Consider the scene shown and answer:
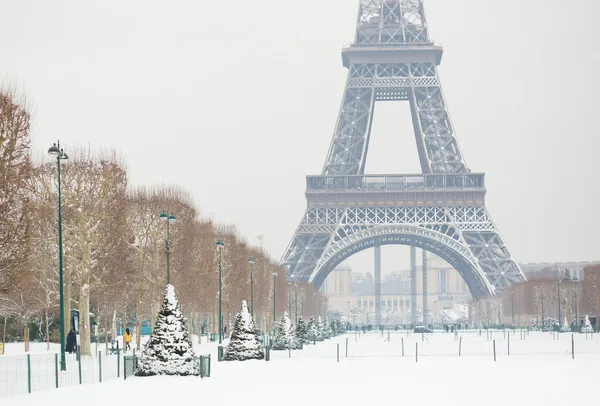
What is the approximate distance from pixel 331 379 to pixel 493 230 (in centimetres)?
9085

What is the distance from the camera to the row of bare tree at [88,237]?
139ft

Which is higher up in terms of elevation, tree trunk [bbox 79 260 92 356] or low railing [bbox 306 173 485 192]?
low railing [bbox 306 173 485 192]

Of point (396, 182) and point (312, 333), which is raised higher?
point (396, 182)

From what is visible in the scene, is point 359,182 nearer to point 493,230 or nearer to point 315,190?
point 315,190

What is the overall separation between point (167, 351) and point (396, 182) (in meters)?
99.3

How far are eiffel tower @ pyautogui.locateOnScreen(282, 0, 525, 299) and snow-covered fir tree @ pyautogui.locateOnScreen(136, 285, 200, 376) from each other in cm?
9022

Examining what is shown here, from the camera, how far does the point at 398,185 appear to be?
133m

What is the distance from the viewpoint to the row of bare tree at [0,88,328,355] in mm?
42281

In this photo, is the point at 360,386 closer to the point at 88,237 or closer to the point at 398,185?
the point at 88,237

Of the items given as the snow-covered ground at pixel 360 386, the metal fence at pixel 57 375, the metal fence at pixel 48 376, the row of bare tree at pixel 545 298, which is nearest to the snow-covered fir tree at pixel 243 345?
the snow-covered ground at pixel 360 386

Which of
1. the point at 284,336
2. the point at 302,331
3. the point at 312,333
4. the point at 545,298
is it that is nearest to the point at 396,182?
the point at 545,298

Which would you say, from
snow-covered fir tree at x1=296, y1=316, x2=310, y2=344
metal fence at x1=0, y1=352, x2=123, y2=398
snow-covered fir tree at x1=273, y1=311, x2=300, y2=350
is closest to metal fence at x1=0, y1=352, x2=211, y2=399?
metal fence at x1=0, y1=352, x2=123, y2=398

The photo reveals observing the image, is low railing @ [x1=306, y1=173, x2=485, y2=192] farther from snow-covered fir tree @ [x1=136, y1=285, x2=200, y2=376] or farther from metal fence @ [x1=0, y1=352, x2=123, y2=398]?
snow-covered fir tree @ [x1=136, y1=285, x2=200, y2=376]

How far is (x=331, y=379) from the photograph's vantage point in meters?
36.9
